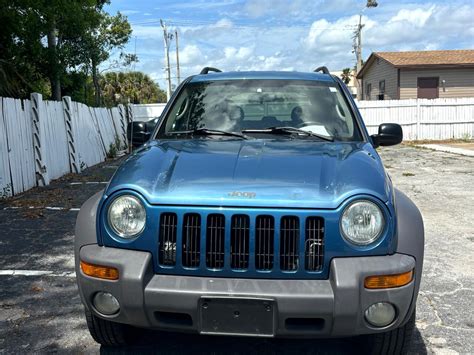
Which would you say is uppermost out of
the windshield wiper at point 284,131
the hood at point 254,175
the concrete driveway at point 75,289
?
the windshield wiper at point 284,131

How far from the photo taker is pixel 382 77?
28.8 meters

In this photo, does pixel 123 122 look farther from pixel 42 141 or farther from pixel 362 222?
pixel 362 222

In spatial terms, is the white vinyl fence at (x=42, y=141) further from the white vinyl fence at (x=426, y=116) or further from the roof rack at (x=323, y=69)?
the white vinyl fence at (x=426, y=116)

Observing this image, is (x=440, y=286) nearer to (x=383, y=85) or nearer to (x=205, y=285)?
(x=205, y=285)

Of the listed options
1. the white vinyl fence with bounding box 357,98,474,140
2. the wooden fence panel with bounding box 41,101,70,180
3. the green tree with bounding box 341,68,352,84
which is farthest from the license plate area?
the green tree with bounding box 341,68,352,84

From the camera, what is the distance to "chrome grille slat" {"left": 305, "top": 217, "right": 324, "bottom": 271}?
2596 mm

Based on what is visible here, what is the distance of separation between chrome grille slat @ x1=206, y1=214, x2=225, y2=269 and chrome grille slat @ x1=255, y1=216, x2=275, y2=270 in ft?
0.61

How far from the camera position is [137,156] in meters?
3.32

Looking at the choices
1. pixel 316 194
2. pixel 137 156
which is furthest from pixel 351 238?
pixel 137 156

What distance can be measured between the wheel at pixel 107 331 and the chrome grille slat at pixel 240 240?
39.1 inches

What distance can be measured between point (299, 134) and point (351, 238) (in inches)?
50.6

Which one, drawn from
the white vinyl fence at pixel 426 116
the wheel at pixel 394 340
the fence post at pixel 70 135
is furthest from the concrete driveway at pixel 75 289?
the white vinyl fence at pixel 426 116

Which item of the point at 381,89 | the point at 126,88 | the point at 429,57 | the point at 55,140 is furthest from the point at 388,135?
the point at 126,88

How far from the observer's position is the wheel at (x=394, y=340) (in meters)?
2.91
